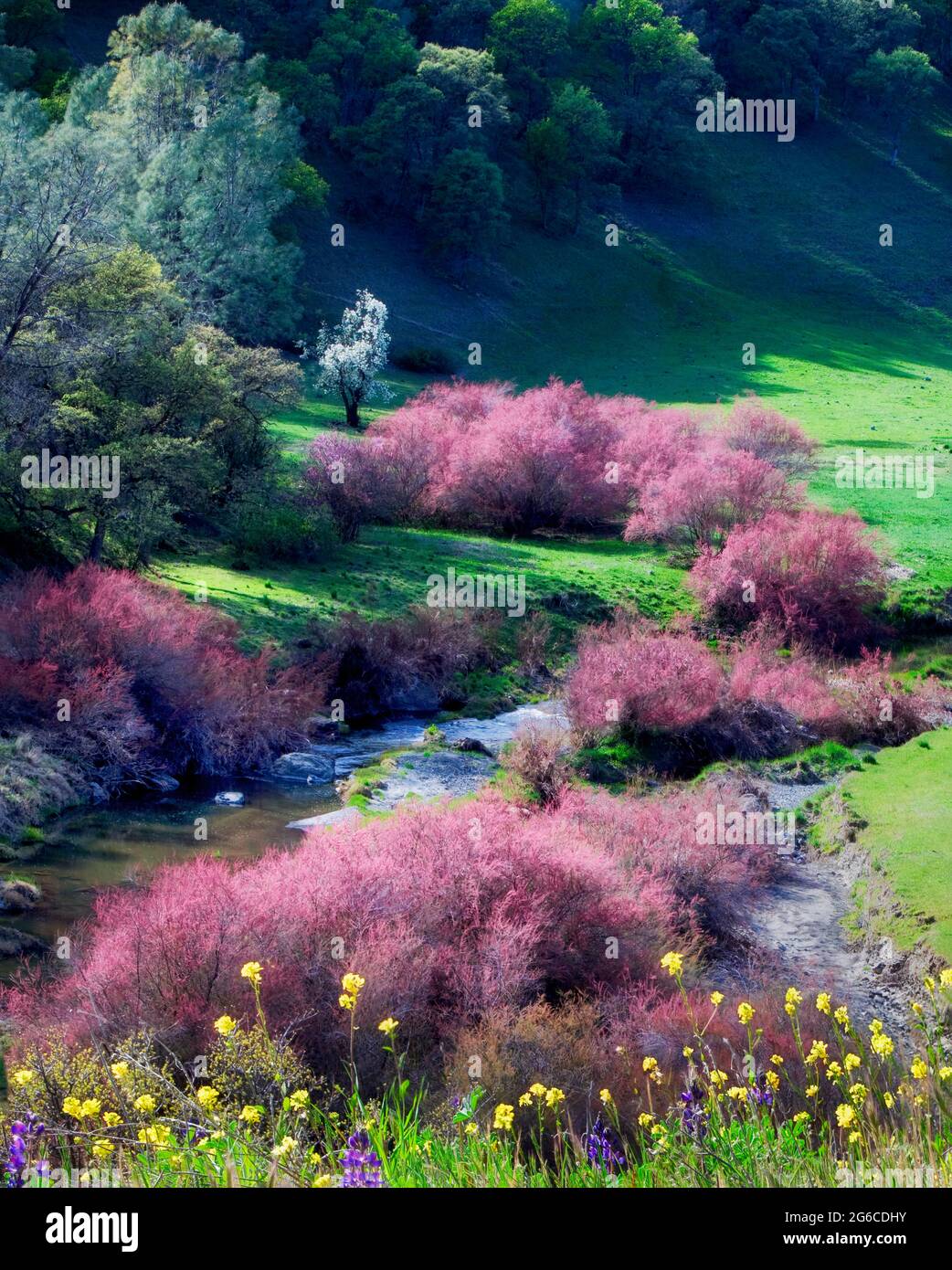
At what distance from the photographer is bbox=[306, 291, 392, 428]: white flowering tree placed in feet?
177

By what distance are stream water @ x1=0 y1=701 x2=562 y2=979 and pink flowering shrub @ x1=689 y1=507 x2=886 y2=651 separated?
10.9 m

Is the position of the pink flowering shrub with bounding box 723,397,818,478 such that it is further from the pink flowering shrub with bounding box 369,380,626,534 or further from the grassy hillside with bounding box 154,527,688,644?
the grassy hillside with bounding box 154,527,688,644

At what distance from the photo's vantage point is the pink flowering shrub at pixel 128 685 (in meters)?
25.5

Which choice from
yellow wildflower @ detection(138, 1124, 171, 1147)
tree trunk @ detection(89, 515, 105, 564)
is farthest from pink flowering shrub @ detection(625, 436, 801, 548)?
yellow wildflower @ detection(138, 1124, 171, 1147)

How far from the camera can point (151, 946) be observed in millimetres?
14266

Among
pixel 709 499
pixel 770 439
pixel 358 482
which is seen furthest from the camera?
pixel 770 439

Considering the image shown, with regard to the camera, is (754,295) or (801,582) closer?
(801,582)

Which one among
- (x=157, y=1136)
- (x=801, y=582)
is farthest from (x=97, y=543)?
(x=157, y=1136)

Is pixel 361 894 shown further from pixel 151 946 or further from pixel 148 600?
pixel 148 600

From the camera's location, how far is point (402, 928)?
50.1ft

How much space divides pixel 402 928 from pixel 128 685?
1325 centimetres

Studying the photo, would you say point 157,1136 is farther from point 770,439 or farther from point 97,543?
point 770,439

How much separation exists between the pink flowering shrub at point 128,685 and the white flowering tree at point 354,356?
2642 cm
